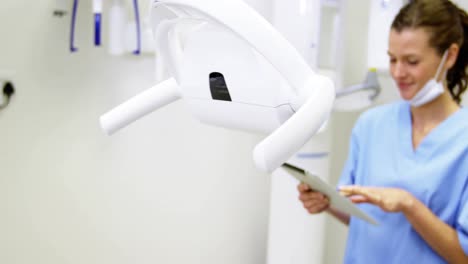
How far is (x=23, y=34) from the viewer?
49.7 inches

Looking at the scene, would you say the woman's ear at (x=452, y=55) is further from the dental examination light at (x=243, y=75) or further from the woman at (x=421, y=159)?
the dental examination light at (x=243, y=75)

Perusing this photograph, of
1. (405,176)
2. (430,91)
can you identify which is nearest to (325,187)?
(405,176)

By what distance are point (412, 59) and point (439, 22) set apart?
0.37ft

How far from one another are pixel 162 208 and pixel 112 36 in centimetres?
64

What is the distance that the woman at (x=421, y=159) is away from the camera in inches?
41.4

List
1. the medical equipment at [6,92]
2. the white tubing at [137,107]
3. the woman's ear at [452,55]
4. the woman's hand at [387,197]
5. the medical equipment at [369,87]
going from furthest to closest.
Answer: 1. the medical equipment at [369,87]
2. the medical equipment at [6,92]
3. the woman's ear at [452,55]
4. the woman's hand at [387,197]
5. the white tubing at [137,107]

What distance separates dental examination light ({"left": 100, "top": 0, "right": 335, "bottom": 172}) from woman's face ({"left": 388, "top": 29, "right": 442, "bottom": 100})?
0.77m

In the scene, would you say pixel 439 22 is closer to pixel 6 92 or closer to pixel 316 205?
pixel 316 205

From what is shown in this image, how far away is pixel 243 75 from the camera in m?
0.47

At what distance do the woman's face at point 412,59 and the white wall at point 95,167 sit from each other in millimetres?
732

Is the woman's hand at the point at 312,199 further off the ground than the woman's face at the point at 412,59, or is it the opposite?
the woman's face at the point at 412,59

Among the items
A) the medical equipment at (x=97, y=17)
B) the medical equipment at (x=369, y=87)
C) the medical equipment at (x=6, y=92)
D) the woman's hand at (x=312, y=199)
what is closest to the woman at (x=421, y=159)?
the woman's hand at (x=312, y=199)

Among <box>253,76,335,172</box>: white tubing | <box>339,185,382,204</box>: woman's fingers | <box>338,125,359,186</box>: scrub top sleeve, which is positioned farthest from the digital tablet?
<box>253,76,335,172</box>: white tubing

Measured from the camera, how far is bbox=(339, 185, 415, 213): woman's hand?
102cm
